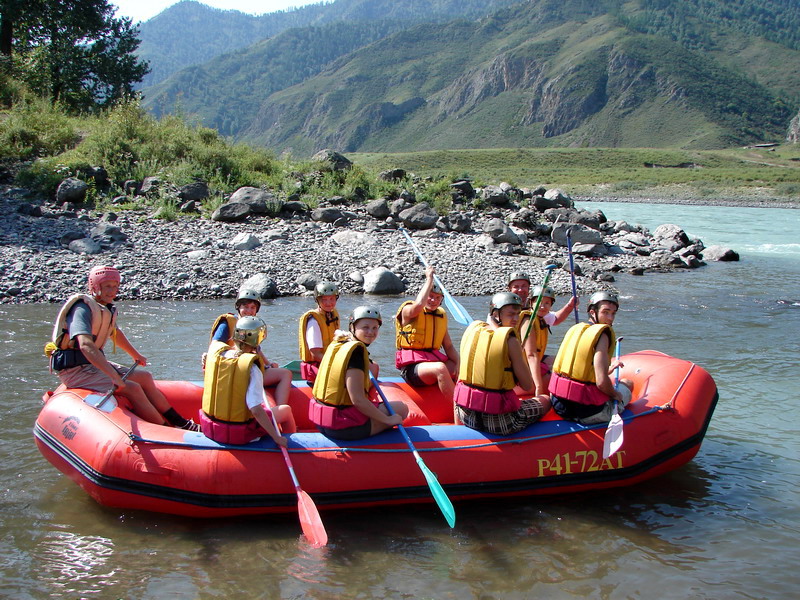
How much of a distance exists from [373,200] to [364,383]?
39.8 ft

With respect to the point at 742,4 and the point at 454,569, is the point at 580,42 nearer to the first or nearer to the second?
the point at 742,4

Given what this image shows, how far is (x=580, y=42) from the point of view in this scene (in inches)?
4520

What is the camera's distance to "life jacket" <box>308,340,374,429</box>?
4.52 meters

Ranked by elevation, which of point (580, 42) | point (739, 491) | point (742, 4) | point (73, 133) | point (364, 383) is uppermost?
point (742, 4)

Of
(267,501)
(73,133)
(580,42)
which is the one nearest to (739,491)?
(267,501)

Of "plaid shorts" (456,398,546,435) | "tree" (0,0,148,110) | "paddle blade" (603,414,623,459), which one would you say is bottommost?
"paddle blade" (603,414,623,459)

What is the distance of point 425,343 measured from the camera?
5.88 metres

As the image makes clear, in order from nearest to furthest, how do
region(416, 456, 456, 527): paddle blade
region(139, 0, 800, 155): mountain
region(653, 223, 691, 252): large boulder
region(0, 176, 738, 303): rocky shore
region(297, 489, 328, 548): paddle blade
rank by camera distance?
1. region(297, 489, 328, 548): paddle blade
2. region(416, 456, 456, 527): paddle blade
3. region(0, 176, 738, 303): rocky shore
4. region(653, 223, 691, 252): large boulder
5. region(139, 0, 800, 155): mountain

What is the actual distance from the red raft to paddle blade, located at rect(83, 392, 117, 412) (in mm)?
42

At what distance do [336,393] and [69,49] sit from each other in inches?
784

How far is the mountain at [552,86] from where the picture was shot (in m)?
90.4

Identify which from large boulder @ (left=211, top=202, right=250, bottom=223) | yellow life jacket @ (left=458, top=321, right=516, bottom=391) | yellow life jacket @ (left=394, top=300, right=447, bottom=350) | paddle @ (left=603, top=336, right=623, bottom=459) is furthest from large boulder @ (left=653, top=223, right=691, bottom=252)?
yellow life jacket @ (left=458, top=321, right=516, bottom=391)

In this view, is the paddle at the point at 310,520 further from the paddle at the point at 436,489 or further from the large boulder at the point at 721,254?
the large boulder at the point at 721,254

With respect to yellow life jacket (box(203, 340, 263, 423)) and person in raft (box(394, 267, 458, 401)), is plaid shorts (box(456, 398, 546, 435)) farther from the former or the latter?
yellow life jacket (box(203, 340, 263, 423))
